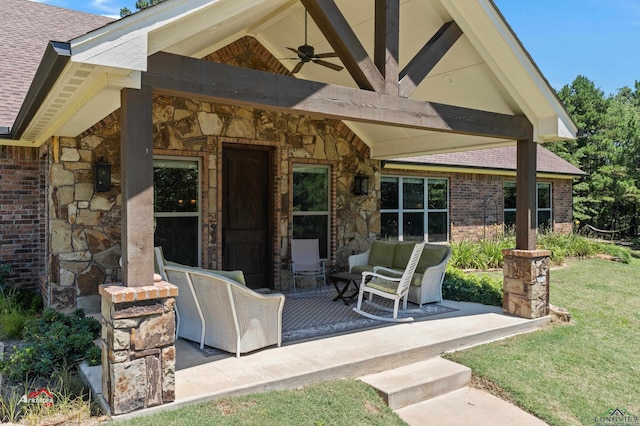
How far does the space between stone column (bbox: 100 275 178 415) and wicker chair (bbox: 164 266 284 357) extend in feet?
3.10

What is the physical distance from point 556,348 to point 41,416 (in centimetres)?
504

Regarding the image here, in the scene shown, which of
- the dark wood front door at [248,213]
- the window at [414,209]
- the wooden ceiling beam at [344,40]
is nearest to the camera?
the wooden ceiling beam at [344,40]

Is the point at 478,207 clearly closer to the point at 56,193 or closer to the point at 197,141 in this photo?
the point at 197,141

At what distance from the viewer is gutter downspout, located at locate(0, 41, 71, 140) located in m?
2.91

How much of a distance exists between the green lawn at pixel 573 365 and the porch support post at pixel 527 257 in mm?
393

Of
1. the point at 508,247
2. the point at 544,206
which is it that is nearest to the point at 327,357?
the point at 508,247

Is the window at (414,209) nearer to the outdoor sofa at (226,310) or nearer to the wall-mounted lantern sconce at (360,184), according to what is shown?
the wall-mounted lantern sconce at (360,184)

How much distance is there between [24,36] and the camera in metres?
8.42

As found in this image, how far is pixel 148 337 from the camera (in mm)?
3248

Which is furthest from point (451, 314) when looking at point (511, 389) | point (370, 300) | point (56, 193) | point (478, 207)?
point (478, 207)

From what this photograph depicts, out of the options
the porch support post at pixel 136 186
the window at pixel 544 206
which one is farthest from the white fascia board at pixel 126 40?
the window at pixel 544 206

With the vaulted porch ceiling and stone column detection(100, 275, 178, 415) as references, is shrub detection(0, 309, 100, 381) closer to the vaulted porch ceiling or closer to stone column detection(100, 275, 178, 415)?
stone column detection(100, 275, 178, 415)

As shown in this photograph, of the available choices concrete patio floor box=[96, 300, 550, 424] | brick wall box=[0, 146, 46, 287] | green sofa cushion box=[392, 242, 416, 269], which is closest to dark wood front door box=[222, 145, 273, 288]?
green sofa cushion box=[392, 242, 416, 269]

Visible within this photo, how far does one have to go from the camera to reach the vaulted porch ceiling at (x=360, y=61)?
3.20 m
